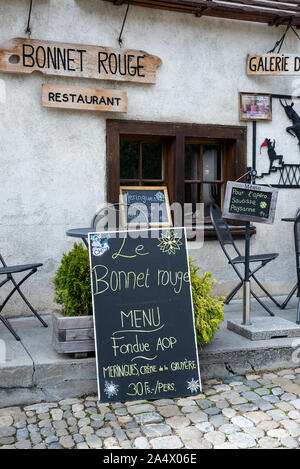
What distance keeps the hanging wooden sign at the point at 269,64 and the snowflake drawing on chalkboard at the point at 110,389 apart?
4034 mm

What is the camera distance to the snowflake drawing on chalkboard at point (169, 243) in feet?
12.5

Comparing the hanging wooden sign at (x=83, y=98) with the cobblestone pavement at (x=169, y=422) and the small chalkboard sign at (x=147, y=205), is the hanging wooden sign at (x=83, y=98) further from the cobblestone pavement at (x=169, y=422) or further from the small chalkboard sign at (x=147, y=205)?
the cobblestone pavement at (x=169, y=422)

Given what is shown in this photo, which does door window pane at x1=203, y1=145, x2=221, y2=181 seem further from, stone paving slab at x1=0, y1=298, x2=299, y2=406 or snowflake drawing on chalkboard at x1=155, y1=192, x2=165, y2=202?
stone paving slab at x1=0, y1=298, x2=299, y2=406

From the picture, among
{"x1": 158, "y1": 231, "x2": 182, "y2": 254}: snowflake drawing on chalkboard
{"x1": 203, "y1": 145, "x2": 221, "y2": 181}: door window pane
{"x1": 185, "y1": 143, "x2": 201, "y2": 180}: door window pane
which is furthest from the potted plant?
{"x1": 203, "y1": 145, "x2": 221, "y2": 181}: door window pane

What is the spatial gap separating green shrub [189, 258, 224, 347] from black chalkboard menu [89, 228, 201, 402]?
0.08 metres

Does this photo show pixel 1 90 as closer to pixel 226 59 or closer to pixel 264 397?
pixel 226 59

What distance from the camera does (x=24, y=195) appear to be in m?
5.00

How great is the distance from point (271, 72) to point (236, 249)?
2155 mm

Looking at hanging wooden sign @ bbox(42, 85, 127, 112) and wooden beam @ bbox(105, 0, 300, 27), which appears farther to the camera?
wooden beam @ bbox(105, 0, 300, 27)

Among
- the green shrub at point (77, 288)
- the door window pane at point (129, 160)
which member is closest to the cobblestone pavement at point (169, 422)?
the green shrub at point (77, 288)

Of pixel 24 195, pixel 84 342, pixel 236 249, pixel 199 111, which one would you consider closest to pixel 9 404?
pixel 84 342

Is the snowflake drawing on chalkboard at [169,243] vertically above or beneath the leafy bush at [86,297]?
above

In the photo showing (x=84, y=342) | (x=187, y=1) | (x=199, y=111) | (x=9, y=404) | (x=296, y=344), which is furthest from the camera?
(x=199, y=111)

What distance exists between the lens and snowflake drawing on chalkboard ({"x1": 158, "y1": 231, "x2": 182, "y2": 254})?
3814 millimetres
